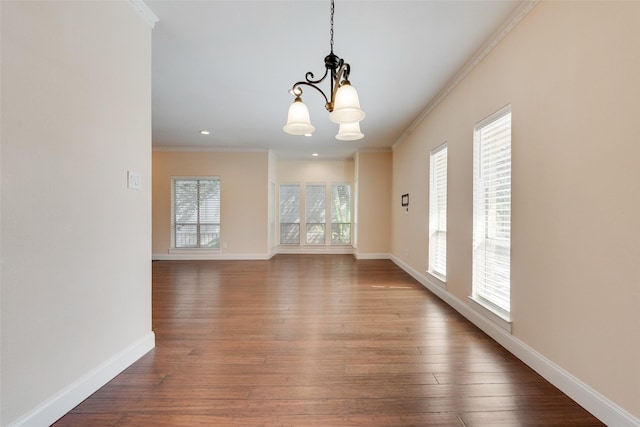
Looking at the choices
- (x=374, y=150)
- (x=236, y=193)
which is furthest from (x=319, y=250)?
(x=374, y=150)

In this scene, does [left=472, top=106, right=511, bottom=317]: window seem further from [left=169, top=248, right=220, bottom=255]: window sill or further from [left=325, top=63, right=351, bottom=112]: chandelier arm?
[left=169, top=248, right=220, bottom=255]: window sill

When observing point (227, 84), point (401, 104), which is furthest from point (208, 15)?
point (401, 104)

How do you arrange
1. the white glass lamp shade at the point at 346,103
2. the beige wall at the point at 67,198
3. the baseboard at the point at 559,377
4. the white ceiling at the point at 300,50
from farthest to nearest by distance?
the white ceiling at the point at 300,50 < the white glass lamp shade at the point at 346,103 < the baseboard at the point at 559,377 < the beige wall at the point at 67,198

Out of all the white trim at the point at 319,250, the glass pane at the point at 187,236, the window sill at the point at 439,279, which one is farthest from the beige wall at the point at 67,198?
the white trim at the point at 319,250

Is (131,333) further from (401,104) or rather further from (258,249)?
(258,249)

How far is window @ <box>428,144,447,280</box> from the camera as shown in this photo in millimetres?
3803

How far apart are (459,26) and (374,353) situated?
108 inches

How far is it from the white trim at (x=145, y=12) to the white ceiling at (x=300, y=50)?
49 mm

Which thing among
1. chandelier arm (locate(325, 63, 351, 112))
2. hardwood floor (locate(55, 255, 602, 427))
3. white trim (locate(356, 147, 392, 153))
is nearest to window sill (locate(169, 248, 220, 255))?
hardwood floor (locate(55, 255, 602, 427))

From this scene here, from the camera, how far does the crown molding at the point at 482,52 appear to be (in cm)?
213

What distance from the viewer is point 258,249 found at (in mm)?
6910

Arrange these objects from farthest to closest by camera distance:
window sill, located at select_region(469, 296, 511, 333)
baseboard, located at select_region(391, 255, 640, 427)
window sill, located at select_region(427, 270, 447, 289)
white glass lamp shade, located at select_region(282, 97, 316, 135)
Result: window sill, located at select_region(427, 270, 447, 289) < window sill, located at select_region(469, 296, 511, 333) < white glass lamp shade, located at select_region(282, 97, 316, 135) < baseboard, located at select_region(391, 255, 640, 427)

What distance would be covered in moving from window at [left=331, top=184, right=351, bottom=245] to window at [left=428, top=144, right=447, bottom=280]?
12.7ft

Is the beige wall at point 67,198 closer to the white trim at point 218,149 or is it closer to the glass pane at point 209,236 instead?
the white trim at point 218,149
